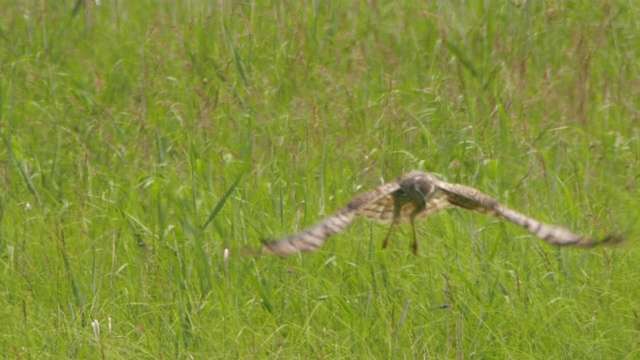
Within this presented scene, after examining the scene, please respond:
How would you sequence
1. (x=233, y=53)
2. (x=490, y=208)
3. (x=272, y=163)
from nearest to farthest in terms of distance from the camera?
Answer: (x=490, y=208), (x=272, y=163), (x=233, y=53)

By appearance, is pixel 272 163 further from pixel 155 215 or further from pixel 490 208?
pixel 490 208

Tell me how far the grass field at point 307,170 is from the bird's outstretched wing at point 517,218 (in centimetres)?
24

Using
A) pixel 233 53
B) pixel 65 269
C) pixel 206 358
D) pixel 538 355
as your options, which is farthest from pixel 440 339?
pixel 233 53

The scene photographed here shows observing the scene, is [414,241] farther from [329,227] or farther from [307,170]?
[307,170]

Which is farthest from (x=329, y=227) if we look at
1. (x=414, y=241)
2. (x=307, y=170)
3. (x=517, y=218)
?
(x=307, y=170)

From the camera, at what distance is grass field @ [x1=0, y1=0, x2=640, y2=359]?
4531mm

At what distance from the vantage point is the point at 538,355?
4.39 meters

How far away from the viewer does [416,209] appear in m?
4.59

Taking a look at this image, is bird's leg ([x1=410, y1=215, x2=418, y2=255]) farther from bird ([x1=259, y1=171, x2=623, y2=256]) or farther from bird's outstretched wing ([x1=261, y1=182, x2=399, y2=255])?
bird's outstretched wing ([x1=261, y1=182, x2=399, y2=255])

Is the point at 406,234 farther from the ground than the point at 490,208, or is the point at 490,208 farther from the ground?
the point at 490,208

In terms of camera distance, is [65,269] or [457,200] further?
[65,269]

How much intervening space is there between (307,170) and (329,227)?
160 cm

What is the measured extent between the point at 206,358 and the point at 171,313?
0.31 meters

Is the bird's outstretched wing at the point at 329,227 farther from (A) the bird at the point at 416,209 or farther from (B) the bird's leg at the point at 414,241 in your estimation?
(B) the bird's leg at the point at 414,241
